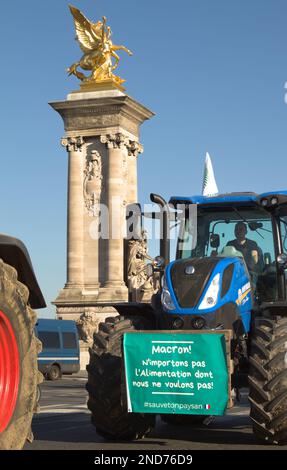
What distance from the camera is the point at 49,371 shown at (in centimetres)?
3659

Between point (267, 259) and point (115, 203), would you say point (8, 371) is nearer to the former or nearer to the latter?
point (267, 259)

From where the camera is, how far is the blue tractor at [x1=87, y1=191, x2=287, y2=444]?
29.4ft

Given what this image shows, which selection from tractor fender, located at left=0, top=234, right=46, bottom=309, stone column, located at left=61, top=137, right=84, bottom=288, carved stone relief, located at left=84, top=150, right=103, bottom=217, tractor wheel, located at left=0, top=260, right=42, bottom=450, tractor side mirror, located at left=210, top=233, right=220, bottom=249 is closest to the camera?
tractor wheel, located at left=0, top=260, right=42, bottom=450

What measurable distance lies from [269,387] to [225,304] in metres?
1.05

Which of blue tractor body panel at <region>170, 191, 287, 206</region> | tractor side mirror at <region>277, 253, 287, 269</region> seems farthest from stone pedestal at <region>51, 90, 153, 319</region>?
tractor side mirror at <region>277, 253, 287, 269</region>

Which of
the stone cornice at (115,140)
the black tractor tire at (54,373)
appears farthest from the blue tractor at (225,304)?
the stone cornice at (115,140)

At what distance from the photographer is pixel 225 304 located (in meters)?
9.52

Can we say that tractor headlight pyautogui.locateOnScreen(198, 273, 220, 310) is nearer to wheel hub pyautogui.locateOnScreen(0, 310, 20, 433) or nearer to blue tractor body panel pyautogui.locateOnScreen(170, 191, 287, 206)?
blue tractor body panel pyautogui.locateOnScreen(170, 191, 287, 206)

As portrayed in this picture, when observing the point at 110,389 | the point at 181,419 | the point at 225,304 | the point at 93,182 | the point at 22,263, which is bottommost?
the point at 181,419

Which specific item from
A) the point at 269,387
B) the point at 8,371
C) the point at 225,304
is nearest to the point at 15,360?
the point at 8,371

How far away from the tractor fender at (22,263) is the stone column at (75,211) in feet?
119

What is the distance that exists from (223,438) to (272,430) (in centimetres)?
172
